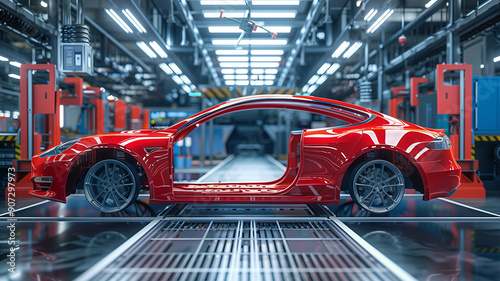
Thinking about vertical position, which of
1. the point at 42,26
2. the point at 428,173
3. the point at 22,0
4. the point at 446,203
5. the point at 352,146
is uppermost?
the point at 22,0

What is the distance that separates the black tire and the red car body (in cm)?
11

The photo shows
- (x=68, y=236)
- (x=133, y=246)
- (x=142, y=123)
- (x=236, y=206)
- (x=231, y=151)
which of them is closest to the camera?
(x=133, y=246)

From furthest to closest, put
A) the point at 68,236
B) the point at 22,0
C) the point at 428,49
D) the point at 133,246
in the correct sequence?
the point at 428,49 → the point at 22,0 → the point at 68,236 → the point at 133,246

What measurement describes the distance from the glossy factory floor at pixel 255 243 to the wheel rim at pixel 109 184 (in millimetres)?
160

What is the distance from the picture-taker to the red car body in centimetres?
359

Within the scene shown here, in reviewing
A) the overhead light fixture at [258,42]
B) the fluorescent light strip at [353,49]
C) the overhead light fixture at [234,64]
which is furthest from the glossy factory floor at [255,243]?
the overhead light fixture at [234,64]

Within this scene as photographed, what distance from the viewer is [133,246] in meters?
2.78

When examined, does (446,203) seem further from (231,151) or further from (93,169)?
(231,151)

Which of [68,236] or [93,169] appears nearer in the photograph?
[68,236]

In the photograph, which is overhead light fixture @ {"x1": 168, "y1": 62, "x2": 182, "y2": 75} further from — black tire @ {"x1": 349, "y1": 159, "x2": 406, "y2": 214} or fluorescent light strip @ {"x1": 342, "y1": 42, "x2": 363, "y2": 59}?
black tire @ {"x1": 349, "y1": 159, "x2": 406, "y2": 214}

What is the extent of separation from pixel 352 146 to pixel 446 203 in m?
2.10

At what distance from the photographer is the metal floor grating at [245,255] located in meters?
2.23

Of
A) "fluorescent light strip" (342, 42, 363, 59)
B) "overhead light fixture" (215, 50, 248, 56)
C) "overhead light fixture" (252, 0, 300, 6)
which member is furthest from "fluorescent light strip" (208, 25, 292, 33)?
"fluorescent light strip" (342, 42, 363, 59)

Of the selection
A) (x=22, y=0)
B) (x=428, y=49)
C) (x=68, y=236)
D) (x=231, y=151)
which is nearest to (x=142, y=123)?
(x=231, y=151)
